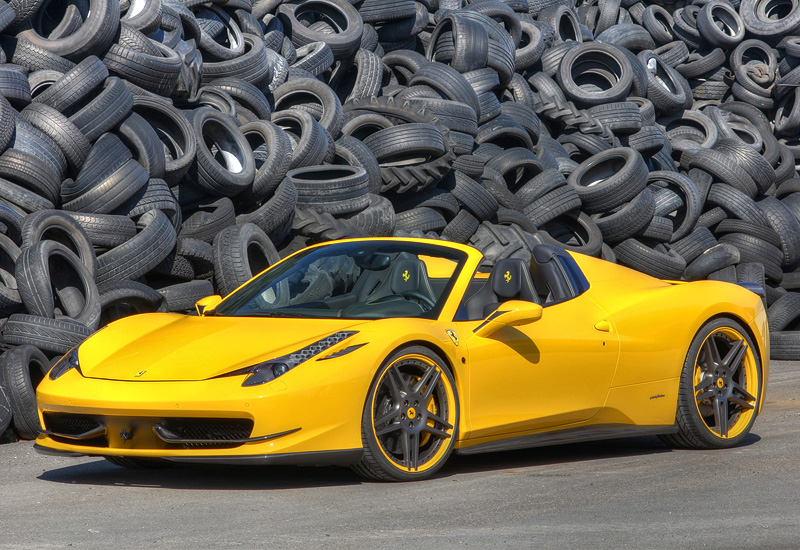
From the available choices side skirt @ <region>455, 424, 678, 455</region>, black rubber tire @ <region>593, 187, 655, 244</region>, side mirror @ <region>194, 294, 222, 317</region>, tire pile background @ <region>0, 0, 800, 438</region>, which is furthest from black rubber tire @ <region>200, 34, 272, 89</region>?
side skirt @ <region>455, 424, 678, 455</region>

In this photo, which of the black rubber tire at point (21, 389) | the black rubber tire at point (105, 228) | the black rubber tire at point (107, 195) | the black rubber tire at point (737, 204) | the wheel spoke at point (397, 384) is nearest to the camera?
the wheel spoke at point (397, 384)

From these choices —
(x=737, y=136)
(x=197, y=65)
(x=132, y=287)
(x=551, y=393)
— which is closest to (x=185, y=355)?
(x=551, y=393)

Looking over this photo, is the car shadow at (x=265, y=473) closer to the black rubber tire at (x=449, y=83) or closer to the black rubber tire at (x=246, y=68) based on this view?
the black rubber tire at (x=246, y=68)

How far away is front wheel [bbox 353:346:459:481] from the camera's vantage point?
5.16 metres

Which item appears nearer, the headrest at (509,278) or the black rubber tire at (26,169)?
the headrest at (509,278)

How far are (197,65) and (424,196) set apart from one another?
135 inches

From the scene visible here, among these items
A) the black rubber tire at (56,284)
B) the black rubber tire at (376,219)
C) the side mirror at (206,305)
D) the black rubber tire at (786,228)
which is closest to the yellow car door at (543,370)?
the side mirror at (206,305)

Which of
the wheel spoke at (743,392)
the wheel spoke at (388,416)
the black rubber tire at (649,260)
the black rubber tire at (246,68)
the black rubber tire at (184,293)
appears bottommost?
the black rubber tire at (649,260)

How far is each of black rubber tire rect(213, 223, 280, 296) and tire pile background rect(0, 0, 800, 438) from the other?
0.9 inches

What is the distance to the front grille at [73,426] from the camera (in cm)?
517

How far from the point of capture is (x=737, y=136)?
2195cm

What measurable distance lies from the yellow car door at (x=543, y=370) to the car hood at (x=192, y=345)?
75 cm

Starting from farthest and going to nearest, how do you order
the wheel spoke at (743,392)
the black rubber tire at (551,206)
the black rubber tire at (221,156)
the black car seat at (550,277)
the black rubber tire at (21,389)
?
the black rubber tire at (551,206)
the black rubber tire at (221,156)
the black rubber tire at (21,389)
the wheel spoke at (743,392)
the black car seat at (550,277)

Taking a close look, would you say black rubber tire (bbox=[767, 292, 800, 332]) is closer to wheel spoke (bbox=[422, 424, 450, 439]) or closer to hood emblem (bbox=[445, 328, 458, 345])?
hood emblem (bbox=[445, 328, 458, 345])
